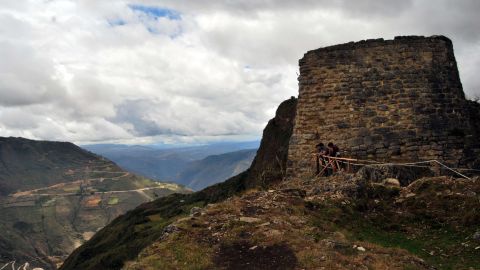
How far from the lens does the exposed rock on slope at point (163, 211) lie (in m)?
53.9

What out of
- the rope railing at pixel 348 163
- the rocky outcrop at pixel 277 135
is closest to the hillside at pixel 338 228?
the rope railing at pixel 348 163

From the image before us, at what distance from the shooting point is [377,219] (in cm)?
2008

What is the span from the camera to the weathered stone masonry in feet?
91.9

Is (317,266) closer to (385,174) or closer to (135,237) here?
(385,174)

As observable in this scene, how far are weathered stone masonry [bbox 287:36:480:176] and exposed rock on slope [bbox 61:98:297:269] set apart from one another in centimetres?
549

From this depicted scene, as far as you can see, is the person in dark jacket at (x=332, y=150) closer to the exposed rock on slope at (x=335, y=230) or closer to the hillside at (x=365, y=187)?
the hillside at (x=365, y=187)

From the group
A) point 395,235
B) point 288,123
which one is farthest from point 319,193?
point 288,123

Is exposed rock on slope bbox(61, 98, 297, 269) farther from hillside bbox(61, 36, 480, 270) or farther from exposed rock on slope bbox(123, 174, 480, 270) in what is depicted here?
exposed rock on slope bbox(123, 174, 480, 270)

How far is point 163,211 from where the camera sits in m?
115

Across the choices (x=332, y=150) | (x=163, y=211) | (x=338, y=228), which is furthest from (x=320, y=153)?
(x=163, y=211)

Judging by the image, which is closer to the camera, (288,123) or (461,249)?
(461,249)

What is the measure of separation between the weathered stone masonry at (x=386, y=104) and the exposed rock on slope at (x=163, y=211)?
5.49m

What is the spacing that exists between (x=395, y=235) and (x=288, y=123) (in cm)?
3782

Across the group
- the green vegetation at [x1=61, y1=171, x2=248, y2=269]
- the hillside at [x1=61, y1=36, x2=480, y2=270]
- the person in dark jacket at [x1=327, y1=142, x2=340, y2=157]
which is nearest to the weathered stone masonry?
the hillside at [x1=61, y1=36, x2=480, y2=270]
